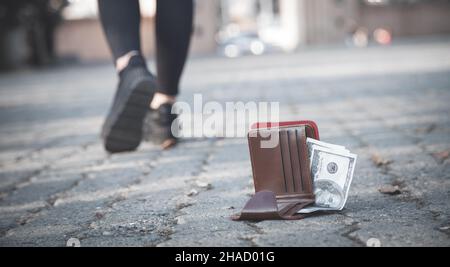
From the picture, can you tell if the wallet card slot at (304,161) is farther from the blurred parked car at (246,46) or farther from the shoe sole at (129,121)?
the blurred parked car at (246,46)

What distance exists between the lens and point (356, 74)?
8.09m

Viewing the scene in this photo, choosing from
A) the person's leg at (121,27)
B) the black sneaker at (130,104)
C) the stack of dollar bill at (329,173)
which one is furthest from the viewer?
the person's leg at (121,27)

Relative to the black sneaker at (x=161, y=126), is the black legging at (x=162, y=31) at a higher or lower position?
higher

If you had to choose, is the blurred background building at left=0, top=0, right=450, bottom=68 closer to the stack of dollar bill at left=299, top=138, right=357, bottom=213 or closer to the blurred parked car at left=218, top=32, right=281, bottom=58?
the blurred parked car at left=218, top=32, right=281, bottom=58

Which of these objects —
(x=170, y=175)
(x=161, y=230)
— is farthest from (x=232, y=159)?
(x=161, y=230)

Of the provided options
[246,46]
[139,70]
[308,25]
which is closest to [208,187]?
[139,70]

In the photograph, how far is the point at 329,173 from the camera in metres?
1.88

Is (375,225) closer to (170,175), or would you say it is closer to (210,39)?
(170,175)

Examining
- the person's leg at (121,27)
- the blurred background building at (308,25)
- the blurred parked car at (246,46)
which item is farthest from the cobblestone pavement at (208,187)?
the blurred background building at (308,25)

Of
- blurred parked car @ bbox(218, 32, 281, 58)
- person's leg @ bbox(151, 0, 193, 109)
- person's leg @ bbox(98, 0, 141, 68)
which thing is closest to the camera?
person's leg @ bbox(98, 0, 141, 68)

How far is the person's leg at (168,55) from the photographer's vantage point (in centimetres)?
304

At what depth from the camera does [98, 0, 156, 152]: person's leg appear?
2.66m

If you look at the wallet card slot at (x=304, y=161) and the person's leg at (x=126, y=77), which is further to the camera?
the person's leg at (x=126, y=77)

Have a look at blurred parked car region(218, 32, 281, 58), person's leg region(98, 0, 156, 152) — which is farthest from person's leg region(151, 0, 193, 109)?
blurred parked car region(218, 32, 281, 58)
